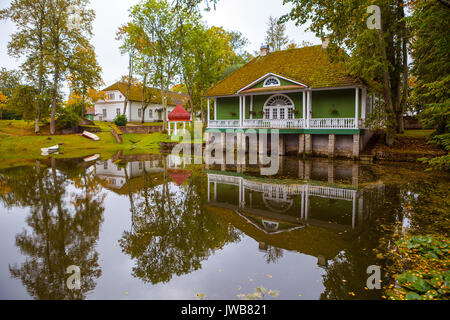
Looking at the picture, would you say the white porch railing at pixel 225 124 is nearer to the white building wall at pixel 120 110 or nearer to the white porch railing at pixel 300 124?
the white porch railing at pixel 300 124

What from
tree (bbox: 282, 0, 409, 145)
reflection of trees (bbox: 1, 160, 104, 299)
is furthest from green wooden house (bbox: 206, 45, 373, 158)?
reflection of trees (bbox: 1, 160, 104, 299)

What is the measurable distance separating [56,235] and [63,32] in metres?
30.2

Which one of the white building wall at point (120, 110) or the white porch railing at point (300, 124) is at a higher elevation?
the white building wall at point (120, 110)

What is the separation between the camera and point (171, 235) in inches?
233

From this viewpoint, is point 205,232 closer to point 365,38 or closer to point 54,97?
point 365,38

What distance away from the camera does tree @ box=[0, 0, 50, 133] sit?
1053 inches

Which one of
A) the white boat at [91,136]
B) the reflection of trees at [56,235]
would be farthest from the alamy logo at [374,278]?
the white boat at [91,136]

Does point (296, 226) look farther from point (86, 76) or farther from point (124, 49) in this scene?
point (124, 49)

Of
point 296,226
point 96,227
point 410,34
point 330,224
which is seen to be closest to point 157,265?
point 96,227

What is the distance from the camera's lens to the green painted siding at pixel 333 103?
66.2ft

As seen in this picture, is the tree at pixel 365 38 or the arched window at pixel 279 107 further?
the arched window at pixel 279 107

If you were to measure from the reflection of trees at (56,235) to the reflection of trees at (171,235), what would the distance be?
2.66 ft

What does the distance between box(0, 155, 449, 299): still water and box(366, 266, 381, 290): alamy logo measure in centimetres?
11

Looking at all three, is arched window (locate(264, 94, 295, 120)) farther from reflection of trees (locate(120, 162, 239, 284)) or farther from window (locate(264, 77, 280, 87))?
reflection of trees (locate(120, 162, 239, 284))
